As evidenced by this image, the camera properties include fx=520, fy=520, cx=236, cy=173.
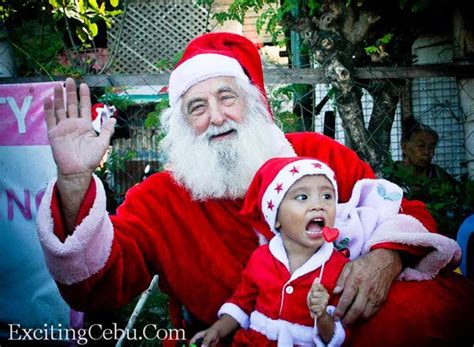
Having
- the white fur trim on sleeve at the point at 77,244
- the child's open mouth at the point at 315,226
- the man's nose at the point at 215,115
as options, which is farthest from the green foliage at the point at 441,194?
the white fur trim on sleeve at the point at 77,244

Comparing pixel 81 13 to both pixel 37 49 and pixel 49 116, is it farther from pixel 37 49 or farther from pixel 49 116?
pixel 49 116

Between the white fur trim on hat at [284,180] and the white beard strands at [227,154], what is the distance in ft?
1.49

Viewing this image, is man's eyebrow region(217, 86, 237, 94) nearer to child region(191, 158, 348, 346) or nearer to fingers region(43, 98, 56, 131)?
child region(191, 158, 348, 346)

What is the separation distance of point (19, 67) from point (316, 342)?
3.45 meters

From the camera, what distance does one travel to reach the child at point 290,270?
205 cm

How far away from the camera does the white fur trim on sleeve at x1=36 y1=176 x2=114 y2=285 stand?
2.03m

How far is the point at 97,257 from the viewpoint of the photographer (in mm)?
2160

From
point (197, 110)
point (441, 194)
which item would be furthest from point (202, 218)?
point (441, 194)

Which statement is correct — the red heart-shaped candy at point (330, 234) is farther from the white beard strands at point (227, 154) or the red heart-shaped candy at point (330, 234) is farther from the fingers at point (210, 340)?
the white beard strands at point (227, 154)

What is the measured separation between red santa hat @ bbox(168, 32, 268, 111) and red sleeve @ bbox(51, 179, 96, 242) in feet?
3.45

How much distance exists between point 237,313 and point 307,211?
0.55 meters

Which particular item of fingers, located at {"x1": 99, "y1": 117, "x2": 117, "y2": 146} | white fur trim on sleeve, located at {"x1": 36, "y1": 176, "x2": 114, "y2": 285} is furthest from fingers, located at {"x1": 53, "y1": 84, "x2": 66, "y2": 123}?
white fur trim on sleeve, located at {"x1": 36, "y1": 176, "x2": 114, "y2": 285}

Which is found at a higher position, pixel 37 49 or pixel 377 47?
pixel 37 49

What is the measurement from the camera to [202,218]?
2688 mm
